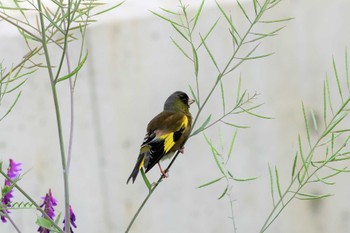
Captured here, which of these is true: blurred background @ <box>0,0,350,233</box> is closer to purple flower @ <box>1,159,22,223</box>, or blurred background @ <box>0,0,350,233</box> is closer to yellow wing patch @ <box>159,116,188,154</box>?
yellow wing patch @ <box>159,116,188,154</box>

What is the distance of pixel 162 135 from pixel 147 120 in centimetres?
124

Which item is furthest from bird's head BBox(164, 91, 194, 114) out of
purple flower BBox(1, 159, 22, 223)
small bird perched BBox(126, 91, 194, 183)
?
purple flower BBox(1, 159, 22, 223)

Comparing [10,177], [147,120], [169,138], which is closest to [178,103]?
[169,138]

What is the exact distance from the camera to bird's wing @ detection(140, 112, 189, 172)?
0.88 metres

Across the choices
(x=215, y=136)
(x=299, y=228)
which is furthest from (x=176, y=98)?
(x=299, y=228)

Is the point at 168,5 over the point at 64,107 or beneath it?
over

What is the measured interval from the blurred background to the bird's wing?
1208mm

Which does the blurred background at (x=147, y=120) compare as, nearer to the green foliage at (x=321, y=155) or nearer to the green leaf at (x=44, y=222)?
the green foliage at (x=321, y=155)

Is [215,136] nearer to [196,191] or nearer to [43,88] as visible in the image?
[196,191]

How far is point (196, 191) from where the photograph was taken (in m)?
2.20

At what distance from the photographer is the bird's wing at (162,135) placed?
880mm

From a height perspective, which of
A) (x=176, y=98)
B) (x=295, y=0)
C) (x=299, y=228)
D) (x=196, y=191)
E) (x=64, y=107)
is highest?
(x=295, y=0)

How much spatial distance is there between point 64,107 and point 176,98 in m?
1.20

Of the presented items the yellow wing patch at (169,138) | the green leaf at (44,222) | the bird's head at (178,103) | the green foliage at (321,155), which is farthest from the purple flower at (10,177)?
the bird's head at (178,103)
